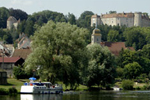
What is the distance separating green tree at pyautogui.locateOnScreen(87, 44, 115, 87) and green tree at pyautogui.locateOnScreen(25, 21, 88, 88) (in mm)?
14020

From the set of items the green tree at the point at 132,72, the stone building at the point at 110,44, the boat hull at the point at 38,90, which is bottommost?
the boat hull at the point at 38,90

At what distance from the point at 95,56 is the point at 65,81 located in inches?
755

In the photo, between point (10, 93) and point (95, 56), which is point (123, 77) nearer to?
point (95, 56)

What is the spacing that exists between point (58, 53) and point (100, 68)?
17.2 m

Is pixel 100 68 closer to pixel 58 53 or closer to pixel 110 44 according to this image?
pixel 58 53

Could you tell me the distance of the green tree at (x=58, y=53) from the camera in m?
59.0

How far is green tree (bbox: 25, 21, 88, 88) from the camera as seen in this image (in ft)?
193

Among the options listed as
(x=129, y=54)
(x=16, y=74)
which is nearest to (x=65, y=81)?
(x=16, y=74)

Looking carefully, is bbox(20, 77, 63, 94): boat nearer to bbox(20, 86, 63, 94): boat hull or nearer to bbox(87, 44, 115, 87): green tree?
bbox(20, 86, 63, 94): boat hull

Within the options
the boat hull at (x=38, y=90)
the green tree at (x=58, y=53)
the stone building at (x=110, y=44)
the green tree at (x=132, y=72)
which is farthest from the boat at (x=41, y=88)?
the stone building at (x=110, y=44)

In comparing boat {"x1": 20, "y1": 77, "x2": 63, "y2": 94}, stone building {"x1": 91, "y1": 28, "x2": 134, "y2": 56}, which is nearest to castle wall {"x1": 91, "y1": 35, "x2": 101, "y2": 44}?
stone building {"x1": 91, "y1": 28, "x2": 134, "y2": 56}

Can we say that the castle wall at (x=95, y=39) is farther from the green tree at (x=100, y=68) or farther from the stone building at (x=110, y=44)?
the green tree at (x=100, y=68)

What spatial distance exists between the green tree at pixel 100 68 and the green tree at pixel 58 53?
1402 centimetres

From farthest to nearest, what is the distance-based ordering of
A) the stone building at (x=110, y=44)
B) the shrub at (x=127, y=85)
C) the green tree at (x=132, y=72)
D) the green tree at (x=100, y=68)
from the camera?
the stone building at (x=110, y=44)
the green tree at (x=132, y=72)
the shrub at (x=127, y=85)
the green tree at (x=100, y=68)
